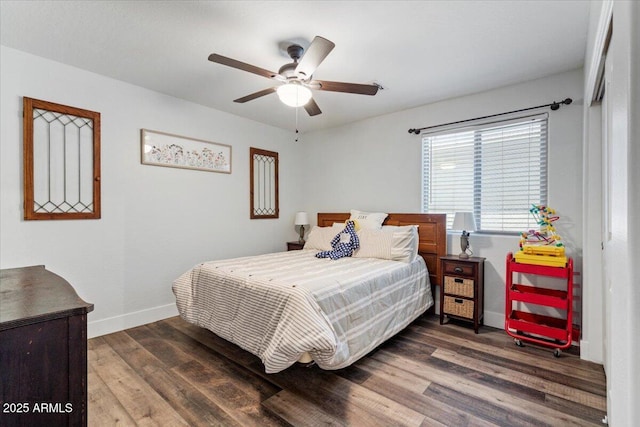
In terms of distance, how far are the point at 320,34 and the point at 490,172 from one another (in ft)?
7.38

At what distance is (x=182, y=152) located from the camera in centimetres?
353

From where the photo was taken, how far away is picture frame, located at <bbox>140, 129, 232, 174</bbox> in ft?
10.7

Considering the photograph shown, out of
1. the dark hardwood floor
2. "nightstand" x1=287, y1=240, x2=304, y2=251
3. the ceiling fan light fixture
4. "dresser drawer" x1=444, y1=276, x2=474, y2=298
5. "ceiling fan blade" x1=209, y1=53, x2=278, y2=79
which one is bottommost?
the dark hardwood floor

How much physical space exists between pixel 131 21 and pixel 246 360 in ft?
8.74

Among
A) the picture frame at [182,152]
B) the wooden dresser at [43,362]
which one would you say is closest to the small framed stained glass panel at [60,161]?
the picture frame at [182,152]

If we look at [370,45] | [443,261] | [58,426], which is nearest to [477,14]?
[370,45]

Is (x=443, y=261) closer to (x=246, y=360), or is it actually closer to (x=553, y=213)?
(x=553, y=213)

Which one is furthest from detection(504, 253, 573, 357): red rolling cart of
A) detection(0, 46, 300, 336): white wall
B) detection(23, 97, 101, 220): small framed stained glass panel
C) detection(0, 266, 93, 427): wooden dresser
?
detection(23, 97, 101, 220): small framed stained glass panel

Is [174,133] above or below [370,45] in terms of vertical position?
below

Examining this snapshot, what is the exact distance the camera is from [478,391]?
6.52 ft

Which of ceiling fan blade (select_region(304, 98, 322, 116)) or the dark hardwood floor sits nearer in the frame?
the dark hardwood floor

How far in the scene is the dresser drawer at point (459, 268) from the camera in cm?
297

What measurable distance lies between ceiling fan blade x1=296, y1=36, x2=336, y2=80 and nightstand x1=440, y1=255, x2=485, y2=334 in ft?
7.55

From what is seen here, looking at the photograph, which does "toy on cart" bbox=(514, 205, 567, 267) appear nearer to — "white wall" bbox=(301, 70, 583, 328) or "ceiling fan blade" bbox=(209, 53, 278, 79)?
"white wall" bbox=(301, 70, 583, 328)
